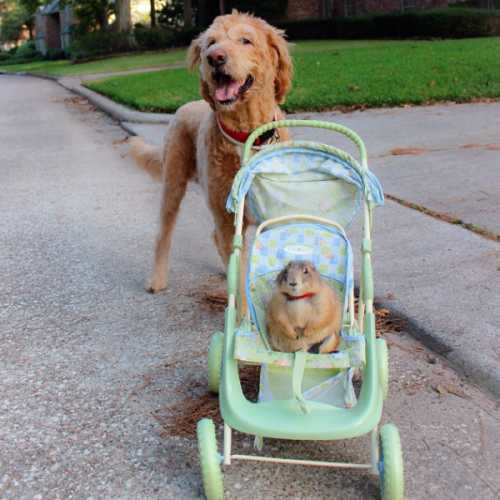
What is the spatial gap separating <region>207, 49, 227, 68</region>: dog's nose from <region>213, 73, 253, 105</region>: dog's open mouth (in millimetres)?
97

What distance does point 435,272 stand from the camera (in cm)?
432

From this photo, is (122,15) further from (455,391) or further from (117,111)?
(455,391)

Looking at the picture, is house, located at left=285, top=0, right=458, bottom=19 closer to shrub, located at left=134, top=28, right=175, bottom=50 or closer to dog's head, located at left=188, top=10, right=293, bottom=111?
shrub, located at left=134, top=28, right=175, bottom=50

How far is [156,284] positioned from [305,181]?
5.89 ft

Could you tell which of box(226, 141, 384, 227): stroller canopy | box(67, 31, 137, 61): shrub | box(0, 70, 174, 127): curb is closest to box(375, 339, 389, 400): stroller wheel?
box(226, 141, 384, 227): stroller canopy

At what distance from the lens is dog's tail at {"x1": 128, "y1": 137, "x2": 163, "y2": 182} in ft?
18.0

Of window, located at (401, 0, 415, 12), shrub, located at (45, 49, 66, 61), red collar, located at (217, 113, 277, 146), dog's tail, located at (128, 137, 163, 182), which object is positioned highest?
window, located at (401, 0, 415, 12)

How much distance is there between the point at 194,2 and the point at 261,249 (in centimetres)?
3759

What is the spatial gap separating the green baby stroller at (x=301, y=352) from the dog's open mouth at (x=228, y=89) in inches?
21.6

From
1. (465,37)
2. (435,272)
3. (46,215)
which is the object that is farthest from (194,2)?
(435,272)

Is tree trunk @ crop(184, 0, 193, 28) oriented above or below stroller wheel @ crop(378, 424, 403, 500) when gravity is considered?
above

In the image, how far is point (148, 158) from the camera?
18.1 feet

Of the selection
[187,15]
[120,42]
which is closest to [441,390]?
[120,42]

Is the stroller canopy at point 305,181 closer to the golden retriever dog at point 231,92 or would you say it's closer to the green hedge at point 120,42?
the golden retriever dog at point 231,92
